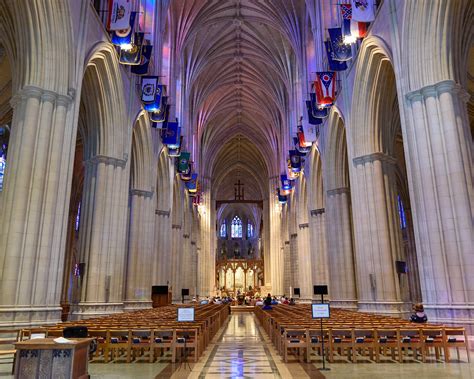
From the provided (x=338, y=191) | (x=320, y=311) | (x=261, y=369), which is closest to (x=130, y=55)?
(x=338, y=191)

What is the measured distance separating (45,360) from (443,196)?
32.3 feet

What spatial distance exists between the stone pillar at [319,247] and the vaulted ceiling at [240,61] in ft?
41.2

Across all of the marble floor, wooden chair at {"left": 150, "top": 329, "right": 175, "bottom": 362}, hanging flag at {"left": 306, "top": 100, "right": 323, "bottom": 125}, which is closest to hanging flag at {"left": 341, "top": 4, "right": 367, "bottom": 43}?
hanging flag at {"left": 306, "top": 100, "right": 323, "bottom": 125}

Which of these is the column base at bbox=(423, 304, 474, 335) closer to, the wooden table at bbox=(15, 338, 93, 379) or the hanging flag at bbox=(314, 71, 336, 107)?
the wooden table at bbox=(15, 338, 93, 379)

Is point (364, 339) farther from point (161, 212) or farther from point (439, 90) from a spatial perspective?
point (161, 212)

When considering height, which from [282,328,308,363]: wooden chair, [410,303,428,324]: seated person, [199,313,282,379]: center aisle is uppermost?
[410,303,428,324]: seated person

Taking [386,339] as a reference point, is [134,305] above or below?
above

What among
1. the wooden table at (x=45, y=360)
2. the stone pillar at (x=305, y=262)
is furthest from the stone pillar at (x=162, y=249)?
the wooden table at (x=45, y=360)

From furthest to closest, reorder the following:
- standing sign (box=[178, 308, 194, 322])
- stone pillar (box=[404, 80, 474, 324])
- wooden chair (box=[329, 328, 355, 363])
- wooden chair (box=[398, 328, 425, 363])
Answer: stone pillar (box=[404, 80, 474, 324]), standing sign (box=[178, 308, 194, 322]), wooden chair (box=[329, 328, 355, 363]), wooden chair (box=[398, 328, 425, 363])

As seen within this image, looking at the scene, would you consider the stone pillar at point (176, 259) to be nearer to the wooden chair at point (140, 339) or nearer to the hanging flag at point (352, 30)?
the hanging flag at point (352, 30)

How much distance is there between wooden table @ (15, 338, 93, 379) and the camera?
16.5ft

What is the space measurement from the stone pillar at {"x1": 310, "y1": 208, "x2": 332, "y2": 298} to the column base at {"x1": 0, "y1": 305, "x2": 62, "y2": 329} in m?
18.0

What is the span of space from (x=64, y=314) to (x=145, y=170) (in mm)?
8959

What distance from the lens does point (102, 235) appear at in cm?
1555
